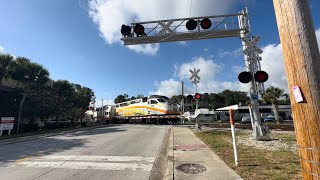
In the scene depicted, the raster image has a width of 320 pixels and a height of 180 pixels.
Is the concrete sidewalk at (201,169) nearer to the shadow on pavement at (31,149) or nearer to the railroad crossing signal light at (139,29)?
the shadow on pavement at (31,149)

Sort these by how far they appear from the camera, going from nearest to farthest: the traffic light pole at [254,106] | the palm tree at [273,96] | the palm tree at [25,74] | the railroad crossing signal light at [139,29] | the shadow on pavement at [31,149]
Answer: the shadow on pavement at [31,149]
the traffic light pole at [254,106]
the railroad crossing signal light at [139,29]
the palm tree at [25,74]
the palm tree at [273,96]

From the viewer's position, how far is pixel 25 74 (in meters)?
28.1

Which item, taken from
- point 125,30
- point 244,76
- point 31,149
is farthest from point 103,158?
point 125,30

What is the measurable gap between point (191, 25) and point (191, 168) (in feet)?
30.9

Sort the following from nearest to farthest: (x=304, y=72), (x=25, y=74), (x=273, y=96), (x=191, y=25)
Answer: (x=304, y=72), (x=191, y=25), (x=25, y=74), (x=273, y=96)

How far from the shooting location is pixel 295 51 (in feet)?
8.23

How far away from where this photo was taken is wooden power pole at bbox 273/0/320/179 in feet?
7.64

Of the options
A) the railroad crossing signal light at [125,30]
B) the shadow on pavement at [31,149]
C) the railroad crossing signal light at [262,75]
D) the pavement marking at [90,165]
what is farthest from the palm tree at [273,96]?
the pavement marking at [90,165]

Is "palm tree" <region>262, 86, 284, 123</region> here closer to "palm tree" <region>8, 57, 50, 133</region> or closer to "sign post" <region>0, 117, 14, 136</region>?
"palm tree" <region>8, 57, 50, 133</region>

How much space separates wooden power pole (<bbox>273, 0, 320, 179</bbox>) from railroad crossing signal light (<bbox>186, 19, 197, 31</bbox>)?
11773mm

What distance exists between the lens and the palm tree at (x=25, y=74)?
1061 inches

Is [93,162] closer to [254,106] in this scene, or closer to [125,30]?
[125,30]

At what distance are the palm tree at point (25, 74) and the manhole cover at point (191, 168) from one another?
25.0 meters

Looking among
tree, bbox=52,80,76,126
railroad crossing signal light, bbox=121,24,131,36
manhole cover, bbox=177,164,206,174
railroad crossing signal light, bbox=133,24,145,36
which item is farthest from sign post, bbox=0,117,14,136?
manhole cover, bbox=177,164,206,174
